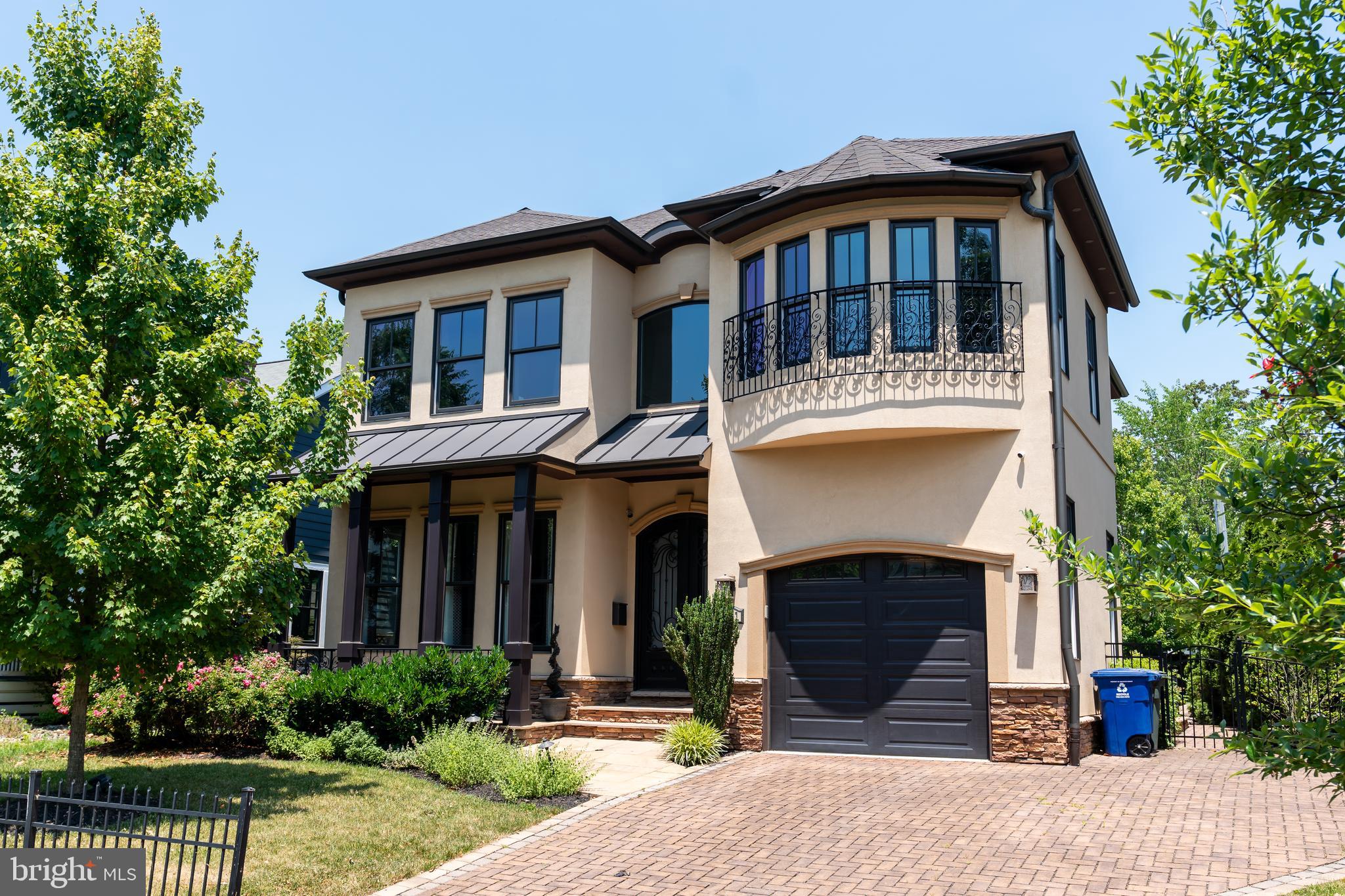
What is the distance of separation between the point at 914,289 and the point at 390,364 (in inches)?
372

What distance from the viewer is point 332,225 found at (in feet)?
50.5

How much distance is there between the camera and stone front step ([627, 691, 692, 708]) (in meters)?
15.6

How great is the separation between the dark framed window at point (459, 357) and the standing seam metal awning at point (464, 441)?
0.52m

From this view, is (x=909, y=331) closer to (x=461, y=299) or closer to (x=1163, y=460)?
(x=461, y=299)

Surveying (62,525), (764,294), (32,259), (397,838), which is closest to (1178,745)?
(764,294)

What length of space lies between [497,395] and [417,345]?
6.38 feet

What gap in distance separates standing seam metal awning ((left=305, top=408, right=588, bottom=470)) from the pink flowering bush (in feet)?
11.7

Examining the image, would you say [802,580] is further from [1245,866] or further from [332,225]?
[332,225]

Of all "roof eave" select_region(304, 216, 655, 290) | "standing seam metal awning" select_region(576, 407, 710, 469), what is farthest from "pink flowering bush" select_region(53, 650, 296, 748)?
"roof eave" select_region(304, 216, 655, 290)

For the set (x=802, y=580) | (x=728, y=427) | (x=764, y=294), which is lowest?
(x=802, y=580)

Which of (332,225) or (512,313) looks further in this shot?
(512,313)

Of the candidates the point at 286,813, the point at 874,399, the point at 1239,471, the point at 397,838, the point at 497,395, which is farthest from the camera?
Result: the point at 497,395

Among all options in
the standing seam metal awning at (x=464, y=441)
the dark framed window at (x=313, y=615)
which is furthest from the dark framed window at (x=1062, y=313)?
the dark framed window at (x=313, y=615)

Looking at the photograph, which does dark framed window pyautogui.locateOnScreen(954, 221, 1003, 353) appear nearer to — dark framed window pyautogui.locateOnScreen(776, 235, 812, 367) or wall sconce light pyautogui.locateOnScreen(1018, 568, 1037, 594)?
dark framed window pyautogui.locateOnScreen(776, 235, 812, 367)
